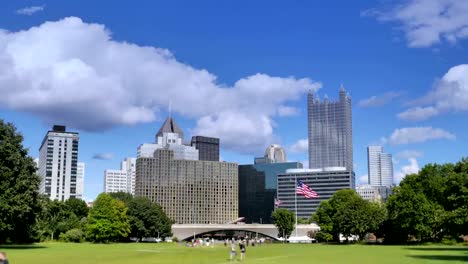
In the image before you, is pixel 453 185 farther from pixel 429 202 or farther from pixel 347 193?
pixel 347 193

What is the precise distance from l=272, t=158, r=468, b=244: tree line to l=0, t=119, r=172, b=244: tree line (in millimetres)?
45382

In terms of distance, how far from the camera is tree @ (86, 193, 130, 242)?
118 metres

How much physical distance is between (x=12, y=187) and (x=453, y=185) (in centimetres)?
5361

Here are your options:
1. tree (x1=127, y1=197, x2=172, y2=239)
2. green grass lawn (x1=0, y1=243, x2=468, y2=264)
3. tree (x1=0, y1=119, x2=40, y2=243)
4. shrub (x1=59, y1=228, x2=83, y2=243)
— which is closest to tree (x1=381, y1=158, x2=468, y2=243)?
green grass lawn (x1=0, y1=243, x2=468, y2=264)

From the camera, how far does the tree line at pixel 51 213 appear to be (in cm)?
6898

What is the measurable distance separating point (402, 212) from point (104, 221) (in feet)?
205

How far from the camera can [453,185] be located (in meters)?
59.4

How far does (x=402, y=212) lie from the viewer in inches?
3873

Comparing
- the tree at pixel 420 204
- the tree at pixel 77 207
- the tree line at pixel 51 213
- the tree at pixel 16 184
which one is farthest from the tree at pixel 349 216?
the tree at pixel 77 207

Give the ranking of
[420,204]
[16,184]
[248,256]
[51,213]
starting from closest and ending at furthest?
[248,256]
[16,184]
[420,204]
[51,213]

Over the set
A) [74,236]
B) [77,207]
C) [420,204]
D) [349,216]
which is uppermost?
[420,204]

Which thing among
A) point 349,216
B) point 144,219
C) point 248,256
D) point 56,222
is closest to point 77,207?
point 56,222

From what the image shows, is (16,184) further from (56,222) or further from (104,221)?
(56,222)

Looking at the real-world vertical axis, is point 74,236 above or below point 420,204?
below
